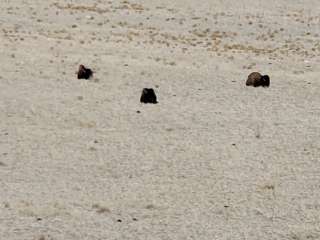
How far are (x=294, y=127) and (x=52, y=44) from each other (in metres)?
15.6

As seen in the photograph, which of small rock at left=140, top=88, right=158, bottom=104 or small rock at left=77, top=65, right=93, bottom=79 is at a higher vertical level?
small rock at left=77, top=65, right=93, bottom=79

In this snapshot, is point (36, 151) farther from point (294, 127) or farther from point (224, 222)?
point (294, 127)

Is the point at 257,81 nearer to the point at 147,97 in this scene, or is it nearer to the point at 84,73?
the point at 147,97

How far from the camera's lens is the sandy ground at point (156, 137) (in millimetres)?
14516

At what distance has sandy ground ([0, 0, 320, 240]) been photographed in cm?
1452

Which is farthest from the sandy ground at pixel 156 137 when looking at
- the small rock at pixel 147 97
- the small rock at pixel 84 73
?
the small rock at pixel 147 97

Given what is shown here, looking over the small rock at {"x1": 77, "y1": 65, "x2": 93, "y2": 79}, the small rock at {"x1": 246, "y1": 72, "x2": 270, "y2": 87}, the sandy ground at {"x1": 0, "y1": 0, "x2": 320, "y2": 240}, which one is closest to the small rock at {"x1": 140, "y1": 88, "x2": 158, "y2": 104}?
the sandy ground at {"x1": 0, "y1": 0, "x2": 320, "y2": 240}

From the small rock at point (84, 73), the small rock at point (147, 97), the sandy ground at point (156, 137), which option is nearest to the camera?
the sandy ground at point (156, 137)

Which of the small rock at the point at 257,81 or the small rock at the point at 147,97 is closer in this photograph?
the small rock at the point at 147,97

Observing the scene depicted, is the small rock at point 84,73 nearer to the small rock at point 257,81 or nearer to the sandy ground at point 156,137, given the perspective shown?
the sandy ground at point 156,137

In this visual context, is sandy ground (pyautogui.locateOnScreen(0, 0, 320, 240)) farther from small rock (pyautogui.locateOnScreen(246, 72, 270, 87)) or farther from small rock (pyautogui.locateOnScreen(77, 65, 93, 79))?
small rock (pyautogui.locateOnScreen(246, 72, 270, 87))

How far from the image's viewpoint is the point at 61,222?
46.1 ft

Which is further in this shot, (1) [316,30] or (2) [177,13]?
(2) [177,13]

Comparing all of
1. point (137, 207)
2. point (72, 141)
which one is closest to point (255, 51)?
point (72, 141)
